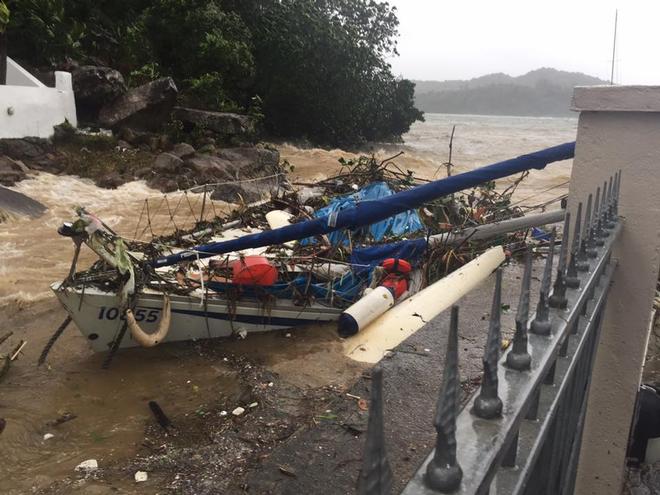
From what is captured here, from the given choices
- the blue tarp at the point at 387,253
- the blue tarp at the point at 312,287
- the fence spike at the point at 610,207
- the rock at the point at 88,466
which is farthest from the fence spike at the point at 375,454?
the blue tarp at the point at 387,253

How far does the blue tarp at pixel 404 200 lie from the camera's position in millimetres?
3982

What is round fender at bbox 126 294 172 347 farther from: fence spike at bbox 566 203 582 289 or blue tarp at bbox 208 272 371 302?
fence spike at bbox 566 203 582 289

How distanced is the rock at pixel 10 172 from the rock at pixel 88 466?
10.8 m

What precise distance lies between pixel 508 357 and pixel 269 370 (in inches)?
174

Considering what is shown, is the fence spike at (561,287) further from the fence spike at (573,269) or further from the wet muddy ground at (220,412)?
the wet muddy ground at (220,412)

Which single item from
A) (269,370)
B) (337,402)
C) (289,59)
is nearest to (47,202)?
(269,370)

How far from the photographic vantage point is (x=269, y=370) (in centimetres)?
540

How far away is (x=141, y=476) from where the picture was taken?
3877 millimetres

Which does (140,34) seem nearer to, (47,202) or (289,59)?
(289,59)

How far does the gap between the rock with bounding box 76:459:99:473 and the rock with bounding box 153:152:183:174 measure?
12.1 m

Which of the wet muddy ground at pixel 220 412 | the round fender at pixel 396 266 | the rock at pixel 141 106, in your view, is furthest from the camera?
the rock at pixel 141 106

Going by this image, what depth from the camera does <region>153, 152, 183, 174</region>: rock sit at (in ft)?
50.2

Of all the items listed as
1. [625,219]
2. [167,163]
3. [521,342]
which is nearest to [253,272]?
[625,219]

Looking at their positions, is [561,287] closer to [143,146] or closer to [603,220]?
[603,220]
